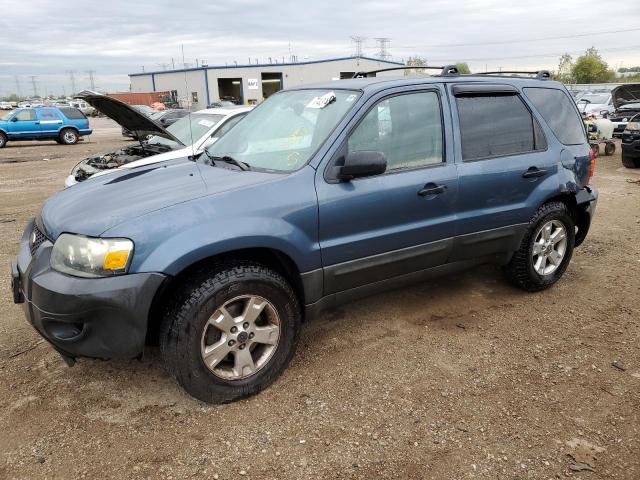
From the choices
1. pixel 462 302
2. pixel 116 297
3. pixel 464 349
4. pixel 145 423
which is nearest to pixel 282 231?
pixel 116 297

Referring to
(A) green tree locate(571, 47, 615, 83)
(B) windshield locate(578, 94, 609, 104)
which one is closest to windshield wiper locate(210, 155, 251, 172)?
(B) windshield locate(578, 94, 609, 104)

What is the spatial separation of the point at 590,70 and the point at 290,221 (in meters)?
78.1

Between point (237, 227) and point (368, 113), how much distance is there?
1.21 m

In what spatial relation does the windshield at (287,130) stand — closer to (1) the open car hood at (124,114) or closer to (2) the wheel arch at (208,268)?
(2) the wheel arch at (208,268)

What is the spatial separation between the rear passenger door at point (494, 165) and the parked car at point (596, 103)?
52.6 feet

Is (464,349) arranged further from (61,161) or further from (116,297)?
(61,161)

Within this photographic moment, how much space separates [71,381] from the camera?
317 cm

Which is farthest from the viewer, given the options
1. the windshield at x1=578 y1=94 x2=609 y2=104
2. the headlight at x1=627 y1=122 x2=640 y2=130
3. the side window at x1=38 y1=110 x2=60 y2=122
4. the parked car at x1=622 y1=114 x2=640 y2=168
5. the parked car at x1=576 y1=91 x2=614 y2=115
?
the side window at x1=38 y1=110 x2=60 y2=122

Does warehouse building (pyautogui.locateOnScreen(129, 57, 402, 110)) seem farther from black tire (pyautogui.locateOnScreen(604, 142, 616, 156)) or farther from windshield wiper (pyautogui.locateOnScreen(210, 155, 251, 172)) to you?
windshield wiper (pyautogui.locateOnScreen(210, 155, 251, 172))

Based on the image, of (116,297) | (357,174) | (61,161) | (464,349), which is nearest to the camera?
(116,297)

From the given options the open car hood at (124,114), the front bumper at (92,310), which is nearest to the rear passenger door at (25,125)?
the open car hood at (124,114)

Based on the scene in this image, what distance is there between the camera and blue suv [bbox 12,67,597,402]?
2605 mm

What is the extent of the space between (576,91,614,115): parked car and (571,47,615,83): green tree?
53.7 meters

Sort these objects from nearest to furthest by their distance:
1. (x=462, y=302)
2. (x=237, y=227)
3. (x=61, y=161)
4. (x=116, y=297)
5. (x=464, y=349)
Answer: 1. (x=116, y=297)
2. (x=237, y=227)
3. (x=464, y=349)
4. (x=462, y=302)
5. (x=61, y=161)
